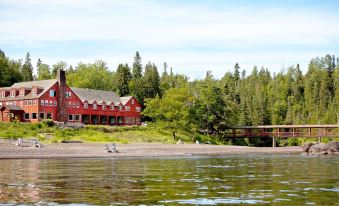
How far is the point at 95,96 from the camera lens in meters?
101

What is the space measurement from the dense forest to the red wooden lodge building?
23.4ft

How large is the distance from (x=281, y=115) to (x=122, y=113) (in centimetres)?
5813

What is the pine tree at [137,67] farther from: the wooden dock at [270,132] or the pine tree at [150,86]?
the wooden dock at [270,132]

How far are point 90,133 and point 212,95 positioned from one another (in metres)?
30.6

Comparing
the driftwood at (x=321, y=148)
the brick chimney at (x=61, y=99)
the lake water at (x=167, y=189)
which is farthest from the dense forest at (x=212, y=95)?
the lake water at (x=167, y=189)

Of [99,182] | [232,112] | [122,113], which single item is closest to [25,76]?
[122,113]

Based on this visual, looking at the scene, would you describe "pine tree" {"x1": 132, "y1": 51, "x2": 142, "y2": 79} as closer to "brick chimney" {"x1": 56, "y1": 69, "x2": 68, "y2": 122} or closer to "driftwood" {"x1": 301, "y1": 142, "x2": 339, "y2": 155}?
"brick chimney" {"x1": 56, "y1": 69, "x2": 68, "y2": 122}

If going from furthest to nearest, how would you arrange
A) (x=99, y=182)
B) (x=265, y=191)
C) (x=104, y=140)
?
(x=104, y=140) < (x=99, y=182) < (x=265, y=191)

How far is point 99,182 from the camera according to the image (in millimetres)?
23844

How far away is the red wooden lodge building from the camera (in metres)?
87.7

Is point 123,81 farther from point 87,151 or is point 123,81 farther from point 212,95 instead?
point 87,151

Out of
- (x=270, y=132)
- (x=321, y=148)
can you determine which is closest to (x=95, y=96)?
(x=270, y=132)

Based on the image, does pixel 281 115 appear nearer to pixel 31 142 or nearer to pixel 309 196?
pixel 31 142

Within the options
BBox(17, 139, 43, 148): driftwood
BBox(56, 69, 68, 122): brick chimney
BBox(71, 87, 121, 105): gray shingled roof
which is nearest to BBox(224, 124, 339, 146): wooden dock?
BBox(71, 87, 121, 105): gray shingled roof
